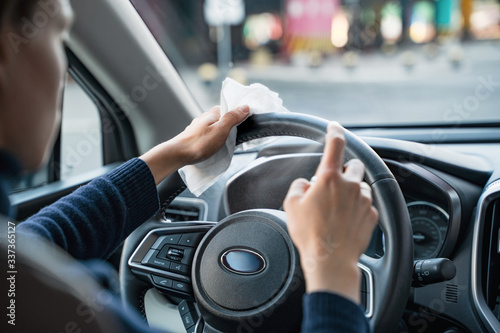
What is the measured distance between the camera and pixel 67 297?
64 centimetres

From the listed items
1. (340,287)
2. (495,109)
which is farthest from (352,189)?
(495,109)

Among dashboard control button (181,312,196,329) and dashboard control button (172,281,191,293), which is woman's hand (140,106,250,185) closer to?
dashboard control button (172,281,191,293)

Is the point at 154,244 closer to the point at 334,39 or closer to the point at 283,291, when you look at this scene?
the point at 283,291

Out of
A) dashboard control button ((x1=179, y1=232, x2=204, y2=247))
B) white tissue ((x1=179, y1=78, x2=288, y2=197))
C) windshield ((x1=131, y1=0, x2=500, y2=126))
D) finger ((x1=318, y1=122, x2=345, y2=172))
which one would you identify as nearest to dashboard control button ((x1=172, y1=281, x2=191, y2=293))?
dashboard control button ((x1=179, y1=232, x2=204, y2=247))

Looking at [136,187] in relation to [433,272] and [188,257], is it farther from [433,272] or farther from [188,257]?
[433,272]

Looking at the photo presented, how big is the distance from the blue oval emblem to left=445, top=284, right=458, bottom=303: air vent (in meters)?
0.60

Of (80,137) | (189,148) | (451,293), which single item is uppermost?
(189,148)

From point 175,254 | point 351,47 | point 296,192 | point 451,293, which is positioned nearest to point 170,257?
point 175,254

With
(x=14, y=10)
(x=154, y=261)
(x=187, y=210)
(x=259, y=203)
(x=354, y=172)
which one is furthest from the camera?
(x=187, y=210)

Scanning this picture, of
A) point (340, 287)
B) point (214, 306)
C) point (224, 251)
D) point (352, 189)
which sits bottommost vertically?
point (214, 306)

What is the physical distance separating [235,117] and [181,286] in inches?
18.5

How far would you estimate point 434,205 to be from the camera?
165 cm

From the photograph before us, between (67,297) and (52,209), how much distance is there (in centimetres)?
60

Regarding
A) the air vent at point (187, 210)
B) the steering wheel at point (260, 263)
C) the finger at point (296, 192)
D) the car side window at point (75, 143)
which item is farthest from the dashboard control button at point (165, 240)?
the car side window at point (75, 143)
